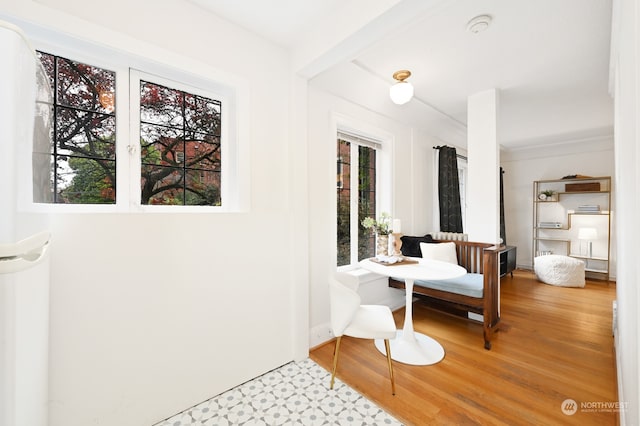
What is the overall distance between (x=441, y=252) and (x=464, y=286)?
24.6 inches

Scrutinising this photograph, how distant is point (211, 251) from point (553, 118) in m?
5.00

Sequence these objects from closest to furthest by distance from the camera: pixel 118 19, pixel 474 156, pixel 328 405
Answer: pixel 118 19 → pixel 328 405 → pixel 474 156

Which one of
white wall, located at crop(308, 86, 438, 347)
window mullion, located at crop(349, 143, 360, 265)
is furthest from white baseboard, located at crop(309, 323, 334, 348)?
window mullion, located at crop(349, 143, 360, 265)

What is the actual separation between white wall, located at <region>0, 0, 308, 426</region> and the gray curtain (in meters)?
2.70

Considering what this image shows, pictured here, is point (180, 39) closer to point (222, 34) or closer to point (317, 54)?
point (222, 34)

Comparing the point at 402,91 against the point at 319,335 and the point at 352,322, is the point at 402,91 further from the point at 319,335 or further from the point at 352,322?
the point at 319,335

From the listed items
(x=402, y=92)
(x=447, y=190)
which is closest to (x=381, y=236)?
(x=402, y=92)

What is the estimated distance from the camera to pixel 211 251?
1.77m

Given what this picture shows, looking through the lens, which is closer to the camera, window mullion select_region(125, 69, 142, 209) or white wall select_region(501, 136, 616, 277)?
window mullion select_region(125, 69, 142, 209)

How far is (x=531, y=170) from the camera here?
217 inches

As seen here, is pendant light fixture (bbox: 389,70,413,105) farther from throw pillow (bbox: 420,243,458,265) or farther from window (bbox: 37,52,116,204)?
window (bbox: 37,52,116,204)

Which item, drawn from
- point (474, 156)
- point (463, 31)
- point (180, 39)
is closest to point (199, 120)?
point (180, 39)

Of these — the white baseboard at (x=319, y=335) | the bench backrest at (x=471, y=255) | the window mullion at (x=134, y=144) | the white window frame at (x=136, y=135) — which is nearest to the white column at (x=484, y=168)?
the bench backrest at (x=471, y=255)

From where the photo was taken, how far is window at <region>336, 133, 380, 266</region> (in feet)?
9.78
